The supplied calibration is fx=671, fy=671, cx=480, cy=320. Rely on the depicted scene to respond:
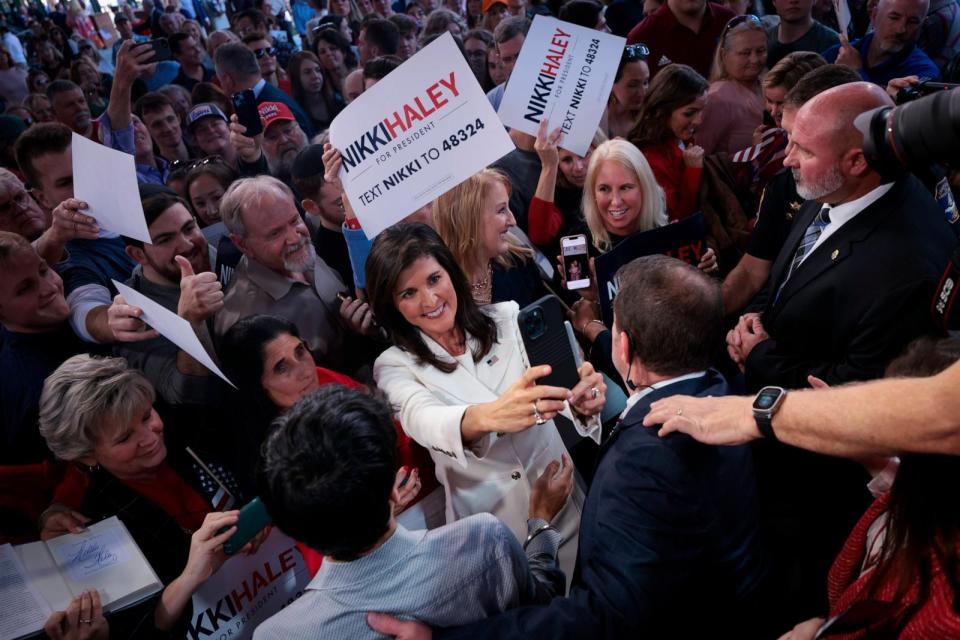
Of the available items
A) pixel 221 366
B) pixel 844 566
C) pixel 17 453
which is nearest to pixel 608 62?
pixel 221 366

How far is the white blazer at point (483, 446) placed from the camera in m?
2.24

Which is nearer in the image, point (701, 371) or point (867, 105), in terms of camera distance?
point (701, 371)

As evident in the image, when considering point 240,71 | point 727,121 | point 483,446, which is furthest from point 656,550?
point 240,71

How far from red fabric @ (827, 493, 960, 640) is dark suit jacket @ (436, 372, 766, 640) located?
0.21m

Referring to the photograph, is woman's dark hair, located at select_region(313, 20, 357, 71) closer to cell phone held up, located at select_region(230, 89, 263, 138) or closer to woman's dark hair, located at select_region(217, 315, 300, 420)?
cell phone held up, located at select_region(230, 89, 263, 138)

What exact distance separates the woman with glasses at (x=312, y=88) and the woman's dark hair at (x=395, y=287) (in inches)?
173

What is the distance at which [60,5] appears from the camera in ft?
47.7

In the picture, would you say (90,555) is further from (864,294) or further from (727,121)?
(727,121)

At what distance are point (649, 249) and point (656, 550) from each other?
1.60 m

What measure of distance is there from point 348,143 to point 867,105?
186cm

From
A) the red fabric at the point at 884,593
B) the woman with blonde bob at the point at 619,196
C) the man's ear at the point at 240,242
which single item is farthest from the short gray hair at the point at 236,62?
the red fabric at the point at 884,593

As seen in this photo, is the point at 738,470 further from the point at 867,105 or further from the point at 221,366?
the point at 221,366

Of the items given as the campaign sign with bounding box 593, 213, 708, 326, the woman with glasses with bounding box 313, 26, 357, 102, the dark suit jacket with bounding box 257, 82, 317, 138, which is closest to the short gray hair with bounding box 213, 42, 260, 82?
the dark suit jacket with bounding box 257, 82, 317, 138
